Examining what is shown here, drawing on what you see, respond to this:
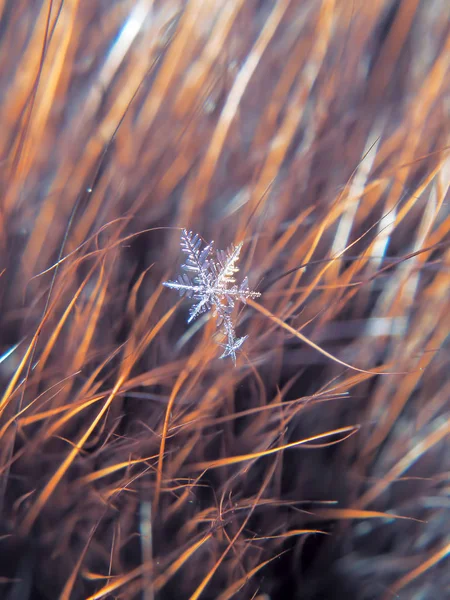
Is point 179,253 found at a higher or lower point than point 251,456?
higher

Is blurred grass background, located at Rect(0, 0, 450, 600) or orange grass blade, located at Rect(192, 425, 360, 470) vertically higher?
blurred grass background, located at Rect(0, 0, 450, 600)

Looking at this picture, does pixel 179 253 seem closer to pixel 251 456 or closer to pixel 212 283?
pixel 212 283

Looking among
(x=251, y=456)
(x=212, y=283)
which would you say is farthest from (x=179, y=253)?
(x=251, y=456)

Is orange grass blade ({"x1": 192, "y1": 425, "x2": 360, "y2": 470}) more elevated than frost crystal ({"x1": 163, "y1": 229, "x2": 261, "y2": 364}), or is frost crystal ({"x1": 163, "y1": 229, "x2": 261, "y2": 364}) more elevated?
frost crystal ({"x1": 163, "y1": 229, "x2": 261, "y2": 364})

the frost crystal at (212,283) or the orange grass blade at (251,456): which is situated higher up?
the frost crystal at (212,283)
